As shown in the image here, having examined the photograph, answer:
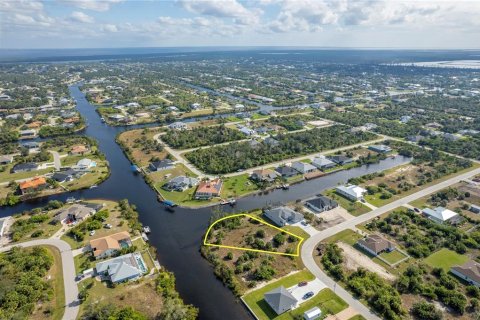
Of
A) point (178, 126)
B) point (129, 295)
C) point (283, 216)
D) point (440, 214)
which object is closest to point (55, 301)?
point (129, 295)

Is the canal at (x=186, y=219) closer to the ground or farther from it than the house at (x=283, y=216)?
closer to the ground

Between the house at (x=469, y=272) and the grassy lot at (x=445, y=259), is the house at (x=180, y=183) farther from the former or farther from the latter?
the house at (x=469, y=272)

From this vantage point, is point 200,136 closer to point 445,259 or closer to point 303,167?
point 303,167

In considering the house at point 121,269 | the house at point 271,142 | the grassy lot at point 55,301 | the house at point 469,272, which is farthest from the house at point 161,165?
the house at point 469,272

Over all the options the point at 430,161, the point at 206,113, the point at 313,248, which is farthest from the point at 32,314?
the point at 206,113

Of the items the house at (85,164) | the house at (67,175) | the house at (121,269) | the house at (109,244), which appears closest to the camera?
the house at (121,269)
